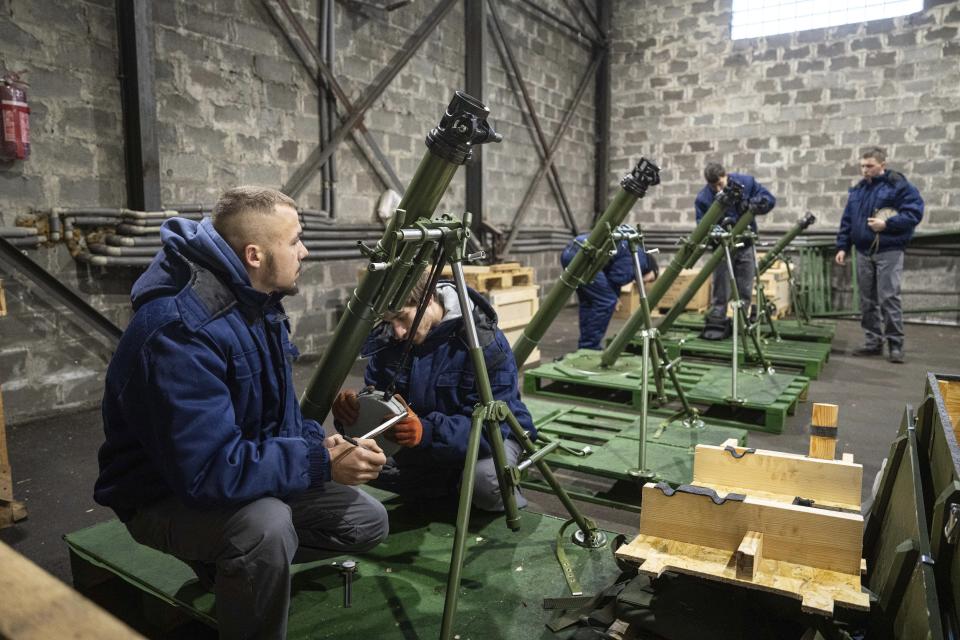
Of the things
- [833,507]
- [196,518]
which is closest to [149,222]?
[196,518]

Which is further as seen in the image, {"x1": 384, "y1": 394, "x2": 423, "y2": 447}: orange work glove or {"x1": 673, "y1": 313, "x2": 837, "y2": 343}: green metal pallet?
{"x1": 673, "y1": 313, "x2": 837, "y2": 343}: green metal pallet

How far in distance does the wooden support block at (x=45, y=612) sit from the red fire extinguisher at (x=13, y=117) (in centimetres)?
463

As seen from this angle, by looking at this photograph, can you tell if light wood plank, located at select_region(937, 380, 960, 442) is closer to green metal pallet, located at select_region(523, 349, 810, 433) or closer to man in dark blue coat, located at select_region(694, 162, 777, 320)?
green metal pallet, located at select_region(523, 349, 810, 433)

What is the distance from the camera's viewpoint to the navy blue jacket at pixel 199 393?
68.9 inches

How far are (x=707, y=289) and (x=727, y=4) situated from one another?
15.0ft

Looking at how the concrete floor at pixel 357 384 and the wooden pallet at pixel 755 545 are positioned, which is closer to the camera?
the wooden pallet at pixel 755 545

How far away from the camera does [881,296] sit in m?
6.79

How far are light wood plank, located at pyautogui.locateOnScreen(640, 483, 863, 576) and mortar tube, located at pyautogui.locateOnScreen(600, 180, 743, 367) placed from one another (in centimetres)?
270

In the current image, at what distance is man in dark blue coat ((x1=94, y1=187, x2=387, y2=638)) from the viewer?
5.76ft

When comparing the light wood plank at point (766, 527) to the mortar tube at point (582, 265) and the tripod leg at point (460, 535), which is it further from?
the mortar tube at point (582, 265)

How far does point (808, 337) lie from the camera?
283 inches

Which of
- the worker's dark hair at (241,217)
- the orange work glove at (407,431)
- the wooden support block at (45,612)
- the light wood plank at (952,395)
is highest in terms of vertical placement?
the worker's dark hair at (241,217)

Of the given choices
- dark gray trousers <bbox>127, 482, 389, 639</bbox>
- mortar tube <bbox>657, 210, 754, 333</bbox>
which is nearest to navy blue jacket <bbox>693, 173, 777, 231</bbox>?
mortar tube <bbox>657, 210, 754, 333</bbox>

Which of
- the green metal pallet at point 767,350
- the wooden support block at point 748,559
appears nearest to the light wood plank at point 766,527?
the wooden support block at point 748,559
